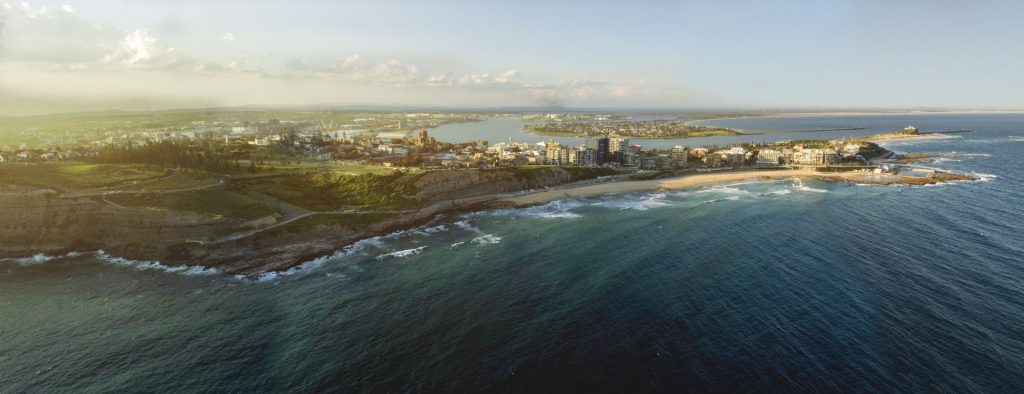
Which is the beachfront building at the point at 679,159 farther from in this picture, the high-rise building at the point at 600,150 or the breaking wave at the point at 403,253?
the breaking wave at the point at 403,253

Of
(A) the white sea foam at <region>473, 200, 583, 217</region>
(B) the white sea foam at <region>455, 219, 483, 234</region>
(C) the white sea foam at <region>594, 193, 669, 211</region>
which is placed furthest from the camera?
(C) the white sea foam at <region>594, 193, 669, 211</region>

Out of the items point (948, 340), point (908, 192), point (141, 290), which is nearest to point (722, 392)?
point (948, 340)

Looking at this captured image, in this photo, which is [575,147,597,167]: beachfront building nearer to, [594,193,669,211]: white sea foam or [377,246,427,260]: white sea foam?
[594,193,669,211]: white sea foam

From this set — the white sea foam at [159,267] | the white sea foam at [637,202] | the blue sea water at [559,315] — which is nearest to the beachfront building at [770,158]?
the white sea foam at [637,202]

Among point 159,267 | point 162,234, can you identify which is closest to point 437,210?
point 162,234

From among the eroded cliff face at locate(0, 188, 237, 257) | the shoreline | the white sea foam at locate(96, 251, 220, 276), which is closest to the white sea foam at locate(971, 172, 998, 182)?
the shoreline

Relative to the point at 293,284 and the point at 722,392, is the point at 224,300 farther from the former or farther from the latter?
the point at 722,392

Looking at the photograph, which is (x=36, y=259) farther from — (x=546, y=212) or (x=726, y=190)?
(x=726, y=190)
